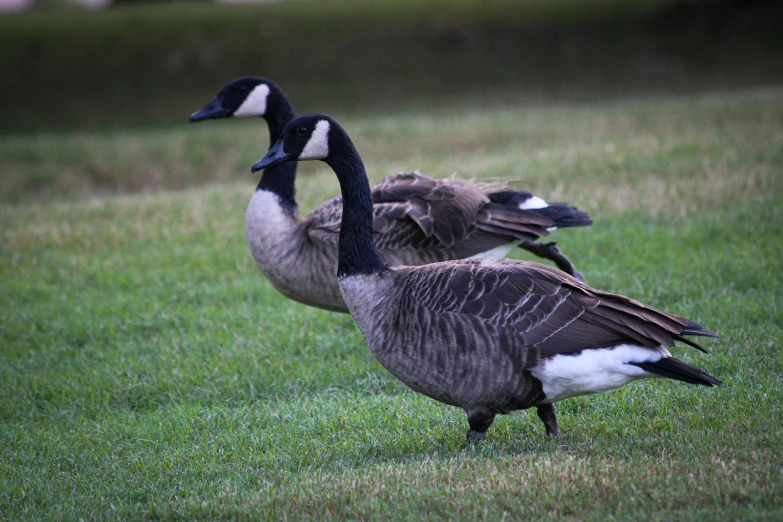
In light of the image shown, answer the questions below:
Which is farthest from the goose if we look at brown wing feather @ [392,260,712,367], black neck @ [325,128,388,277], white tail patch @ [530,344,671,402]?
white tail patch @ [530,344,671,402]

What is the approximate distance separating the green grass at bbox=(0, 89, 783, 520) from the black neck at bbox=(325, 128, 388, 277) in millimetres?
1075

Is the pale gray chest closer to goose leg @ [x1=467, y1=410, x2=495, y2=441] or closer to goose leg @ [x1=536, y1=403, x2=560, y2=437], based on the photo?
goose leg @ [x1=467, y1=410, x2=495, y2=441]

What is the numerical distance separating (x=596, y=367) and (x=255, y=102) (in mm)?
4357

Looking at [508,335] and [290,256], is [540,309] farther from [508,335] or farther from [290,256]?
[290,256]

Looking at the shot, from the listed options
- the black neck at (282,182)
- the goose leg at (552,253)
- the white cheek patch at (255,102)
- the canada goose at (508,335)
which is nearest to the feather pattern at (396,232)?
the black neck at (282,182)

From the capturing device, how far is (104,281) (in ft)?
29.0

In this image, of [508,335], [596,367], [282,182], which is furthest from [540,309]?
[282,182]

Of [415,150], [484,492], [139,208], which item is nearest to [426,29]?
[415,150]

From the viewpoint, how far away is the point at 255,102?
24.4ft

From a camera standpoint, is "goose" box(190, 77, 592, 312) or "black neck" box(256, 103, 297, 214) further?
"black neck" box(256, 103, 297, 214)

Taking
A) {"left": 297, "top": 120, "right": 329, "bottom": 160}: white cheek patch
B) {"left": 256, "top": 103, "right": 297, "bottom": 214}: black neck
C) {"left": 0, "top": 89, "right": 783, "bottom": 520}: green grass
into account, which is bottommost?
{"left": 0, "top": 89, "right": 783, "bottom": 520}: green grass

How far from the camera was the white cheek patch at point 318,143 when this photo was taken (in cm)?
513

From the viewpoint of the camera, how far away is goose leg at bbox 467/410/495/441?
15.4ft

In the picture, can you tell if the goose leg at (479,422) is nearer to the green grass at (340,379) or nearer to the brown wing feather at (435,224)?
the green grass at (340,379)
